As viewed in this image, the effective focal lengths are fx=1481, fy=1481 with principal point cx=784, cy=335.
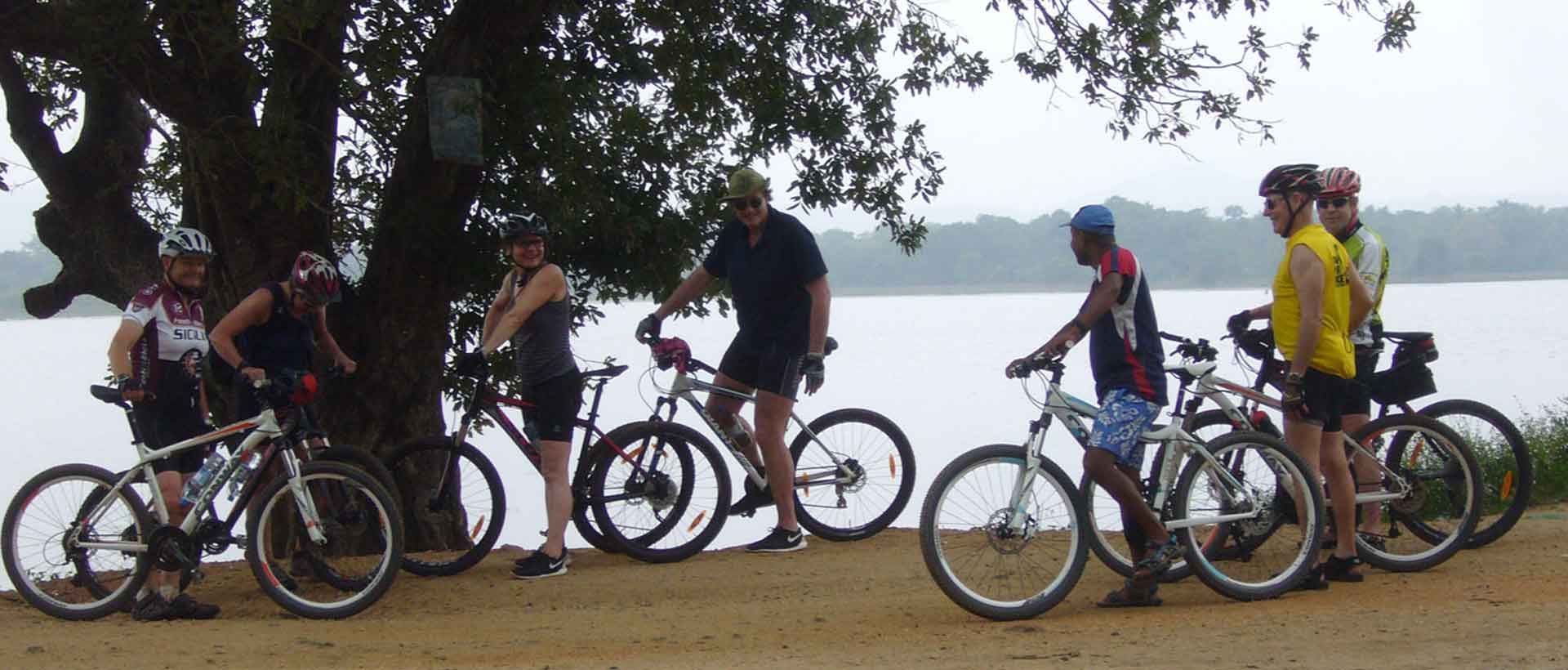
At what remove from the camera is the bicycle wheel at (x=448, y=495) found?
7602mm

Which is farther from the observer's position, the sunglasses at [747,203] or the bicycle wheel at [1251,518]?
the sunglasses at [747,203]

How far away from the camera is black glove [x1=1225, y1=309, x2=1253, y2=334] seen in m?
7.18

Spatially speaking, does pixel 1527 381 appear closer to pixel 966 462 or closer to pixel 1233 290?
pixel 1233 290

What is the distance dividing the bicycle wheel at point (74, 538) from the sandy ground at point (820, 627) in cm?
14

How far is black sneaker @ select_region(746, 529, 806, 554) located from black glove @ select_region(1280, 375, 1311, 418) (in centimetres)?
283

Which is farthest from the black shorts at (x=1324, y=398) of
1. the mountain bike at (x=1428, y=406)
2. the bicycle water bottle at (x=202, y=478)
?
the bicycle water bottle at (x=202, y=478)

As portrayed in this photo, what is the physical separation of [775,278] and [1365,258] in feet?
9.39

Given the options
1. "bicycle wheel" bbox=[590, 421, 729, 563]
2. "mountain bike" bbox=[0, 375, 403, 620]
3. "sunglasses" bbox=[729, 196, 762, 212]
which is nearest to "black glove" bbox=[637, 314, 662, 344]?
"bicycle wheel" bbox=[590, 421, 729, 563]

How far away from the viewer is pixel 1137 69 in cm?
1063

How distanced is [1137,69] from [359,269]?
5632 millimetres

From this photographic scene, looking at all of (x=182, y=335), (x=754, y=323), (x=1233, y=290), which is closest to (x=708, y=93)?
(x=754, y=323)

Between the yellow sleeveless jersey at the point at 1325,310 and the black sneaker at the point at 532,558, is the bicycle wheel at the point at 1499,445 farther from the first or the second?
the black sneaker at the point at 532,558

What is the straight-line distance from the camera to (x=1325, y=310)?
6.39 m

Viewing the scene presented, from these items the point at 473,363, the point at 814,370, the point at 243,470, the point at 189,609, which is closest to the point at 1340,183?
the point at 814,370
